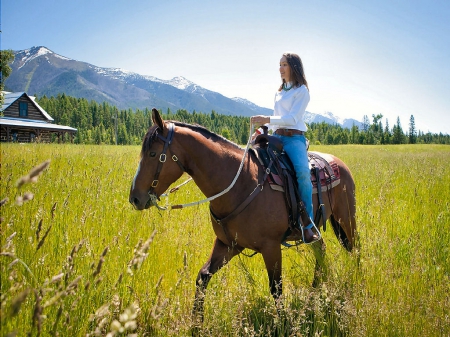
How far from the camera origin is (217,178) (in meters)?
3.22

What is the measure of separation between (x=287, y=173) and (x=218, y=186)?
1.02 meters

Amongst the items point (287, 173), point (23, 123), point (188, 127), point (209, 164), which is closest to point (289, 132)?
point (287, 173)

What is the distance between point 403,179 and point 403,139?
10451cm

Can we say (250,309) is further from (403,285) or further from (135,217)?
(135,217)

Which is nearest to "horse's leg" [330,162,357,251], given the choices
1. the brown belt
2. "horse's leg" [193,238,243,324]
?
the brown belt

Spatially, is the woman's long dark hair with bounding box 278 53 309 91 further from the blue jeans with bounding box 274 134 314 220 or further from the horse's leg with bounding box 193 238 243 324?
the horse's leg with bounding box 193 238 243 324

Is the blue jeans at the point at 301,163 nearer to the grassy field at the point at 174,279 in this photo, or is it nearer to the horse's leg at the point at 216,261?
the grassy field at the point at 174,279

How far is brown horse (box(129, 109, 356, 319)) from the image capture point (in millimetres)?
2922

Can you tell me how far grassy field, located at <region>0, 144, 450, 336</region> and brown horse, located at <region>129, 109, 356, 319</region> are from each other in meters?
0.32

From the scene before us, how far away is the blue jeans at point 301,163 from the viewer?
367 centimetres

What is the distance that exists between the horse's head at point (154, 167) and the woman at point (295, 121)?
122cm

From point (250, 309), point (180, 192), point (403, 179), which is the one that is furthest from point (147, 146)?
point (403, 179)

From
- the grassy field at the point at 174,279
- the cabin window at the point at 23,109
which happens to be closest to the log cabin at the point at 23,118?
the cabin window at the point at 23,109

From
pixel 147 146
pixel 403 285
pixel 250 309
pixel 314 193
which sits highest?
pixel 147 146
